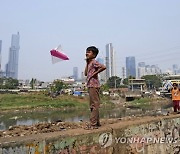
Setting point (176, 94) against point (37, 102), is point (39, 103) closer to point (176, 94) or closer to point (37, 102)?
point (37, 102)

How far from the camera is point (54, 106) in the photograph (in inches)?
1751

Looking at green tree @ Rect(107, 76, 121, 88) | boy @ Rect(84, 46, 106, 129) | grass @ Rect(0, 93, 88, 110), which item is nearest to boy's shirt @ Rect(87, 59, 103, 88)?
boy @ Rect(84, 46, 106, 129)

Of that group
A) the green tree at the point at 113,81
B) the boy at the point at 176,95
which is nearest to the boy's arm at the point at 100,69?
the boy at the point at 176,95

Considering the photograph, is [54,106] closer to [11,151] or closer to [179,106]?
[179,106]

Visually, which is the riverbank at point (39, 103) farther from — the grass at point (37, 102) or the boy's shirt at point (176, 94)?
the boy's shirt at point (176, 94)

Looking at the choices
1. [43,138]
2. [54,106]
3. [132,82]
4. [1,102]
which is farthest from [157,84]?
[43,138]

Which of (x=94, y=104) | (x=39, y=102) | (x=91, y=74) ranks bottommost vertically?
(x=39, y=102)

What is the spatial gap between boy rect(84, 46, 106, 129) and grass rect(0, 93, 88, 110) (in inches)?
1491

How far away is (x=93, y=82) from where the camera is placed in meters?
4.49

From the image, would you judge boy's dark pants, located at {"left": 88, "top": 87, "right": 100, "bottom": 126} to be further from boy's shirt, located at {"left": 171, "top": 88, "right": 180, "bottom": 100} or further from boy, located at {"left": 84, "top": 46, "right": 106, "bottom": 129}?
boy's shirt, located at {"left": 171, "top": 88, "right": 180, "bottom": 100}

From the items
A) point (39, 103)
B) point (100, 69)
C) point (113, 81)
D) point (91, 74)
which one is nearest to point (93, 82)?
point (91, 74)

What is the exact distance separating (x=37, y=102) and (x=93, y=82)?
43139 mm

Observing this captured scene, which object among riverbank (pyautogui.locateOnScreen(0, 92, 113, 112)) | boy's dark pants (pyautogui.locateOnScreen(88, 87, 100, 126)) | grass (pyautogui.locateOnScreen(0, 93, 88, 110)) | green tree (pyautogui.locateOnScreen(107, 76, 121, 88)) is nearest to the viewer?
boy's dark pants (pyautogui.locateOnScreen(88, 87, 100, 126))

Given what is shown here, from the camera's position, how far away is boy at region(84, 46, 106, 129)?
4422 mm
